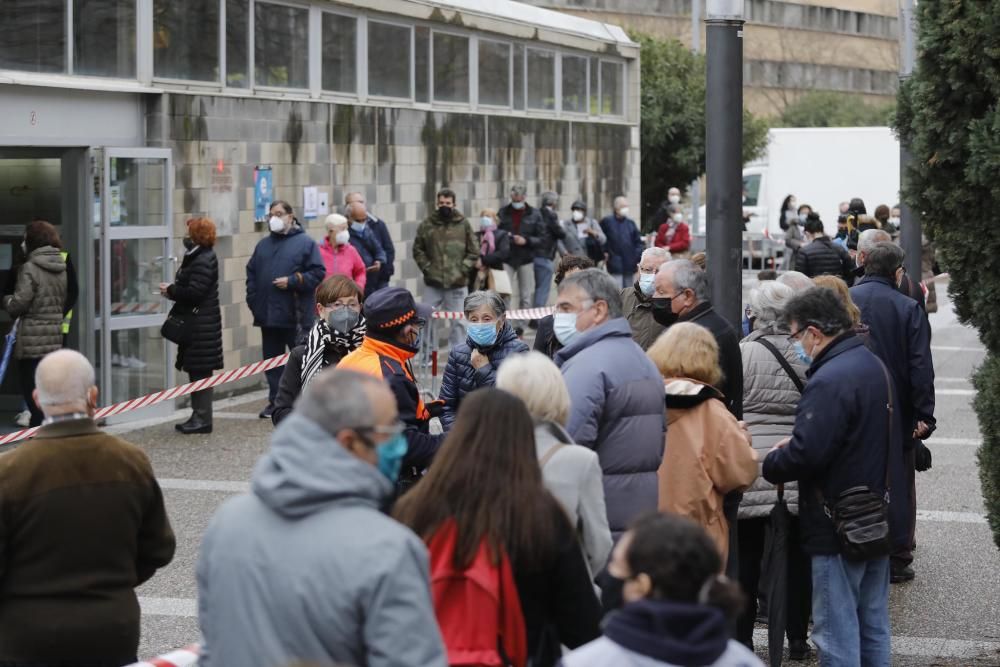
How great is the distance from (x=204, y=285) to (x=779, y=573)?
7.36 metres

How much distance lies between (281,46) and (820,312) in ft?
37.6

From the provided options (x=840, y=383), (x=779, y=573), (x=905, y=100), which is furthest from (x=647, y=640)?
(x=905, y=100)

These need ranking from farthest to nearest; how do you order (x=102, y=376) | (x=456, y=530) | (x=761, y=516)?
(x=102, y=376) → (x=761, y=516) → (x=456, y=530)

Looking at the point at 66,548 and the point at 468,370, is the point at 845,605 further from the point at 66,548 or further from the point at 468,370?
the point at 66,548

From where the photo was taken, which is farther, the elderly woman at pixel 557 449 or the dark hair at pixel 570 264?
the dark hair at pixel 570 264

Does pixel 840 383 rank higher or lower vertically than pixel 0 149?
lower

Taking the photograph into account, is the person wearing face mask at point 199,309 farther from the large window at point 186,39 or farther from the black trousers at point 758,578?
the black trousers at point 758,578

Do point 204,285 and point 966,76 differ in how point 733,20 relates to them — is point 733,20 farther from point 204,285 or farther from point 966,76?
point 204,285

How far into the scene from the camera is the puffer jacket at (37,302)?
1196cm

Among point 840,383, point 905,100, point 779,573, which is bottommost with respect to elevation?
point 779,573

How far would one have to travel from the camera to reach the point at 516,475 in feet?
13.5

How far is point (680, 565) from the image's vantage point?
3.43 meters

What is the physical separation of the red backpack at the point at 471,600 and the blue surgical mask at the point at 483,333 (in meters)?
4.42

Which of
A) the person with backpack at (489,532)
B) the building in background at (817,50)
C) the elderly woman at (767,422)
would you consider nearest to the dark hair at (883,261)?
the elderly woman at (767,422)
